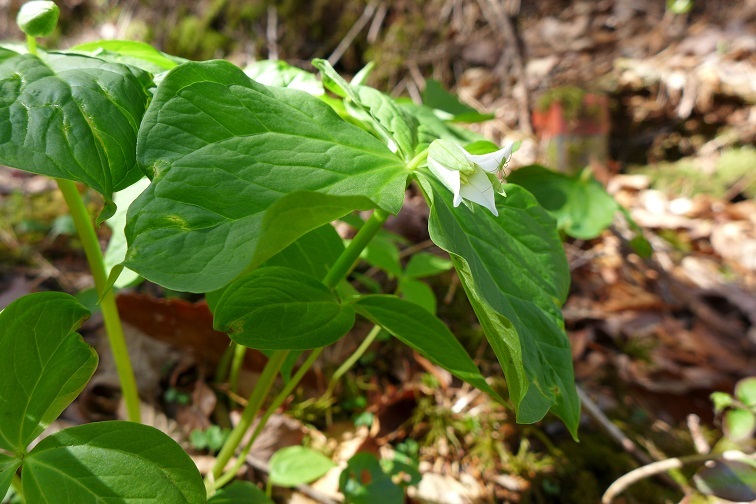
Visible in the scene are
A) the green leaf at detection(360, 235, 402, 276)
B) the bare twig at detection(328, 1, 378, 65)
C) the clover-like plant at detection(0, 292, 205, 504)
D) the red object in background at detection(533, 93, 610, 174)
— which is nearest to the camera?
the clover-like plant at detection(0, 292, 205, 504)

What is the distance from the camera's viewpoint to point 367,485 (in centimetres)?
99

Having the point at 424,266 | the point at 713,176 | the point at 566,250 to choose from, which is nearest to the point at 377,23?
the point at 566,250

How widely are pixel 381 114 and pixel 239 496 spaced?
63cm

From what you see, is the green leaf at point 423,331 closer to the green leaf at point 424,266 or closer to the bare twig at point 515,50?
the green leaf at point 424,266

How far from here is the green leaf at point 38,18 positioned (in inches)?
26.7

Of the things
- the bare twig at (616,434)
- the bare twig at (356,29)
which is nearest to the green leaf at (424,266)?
the bare twig at (616,434)

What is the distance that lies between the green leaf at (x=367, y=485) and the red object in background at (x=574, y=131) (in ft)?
6.81

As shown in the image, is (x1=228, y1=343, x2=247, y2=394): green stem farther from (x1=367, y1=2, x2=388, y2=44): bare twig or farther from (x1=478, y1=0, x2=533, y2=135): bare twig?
(x1=367, y1=2, x2=388, y2=44): bare twig

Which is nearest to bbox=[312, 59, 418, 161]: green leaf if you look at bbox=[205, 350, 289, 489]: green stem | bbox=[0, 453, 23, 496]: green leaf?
bbox=[205, 350, 289, 489]: green stem

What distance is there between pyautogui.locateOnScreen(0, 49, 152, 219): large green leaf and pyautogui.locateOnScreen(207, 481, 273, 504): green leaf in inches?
19.7

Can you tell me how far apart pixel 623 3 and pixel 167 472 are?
4.50 meters

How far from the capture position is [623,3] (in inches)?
157

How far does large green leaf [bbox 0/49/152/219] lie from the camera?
58 centimetres

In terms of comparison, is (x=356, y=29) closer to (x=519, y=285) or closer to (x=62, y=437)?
(x=519, y=285)
